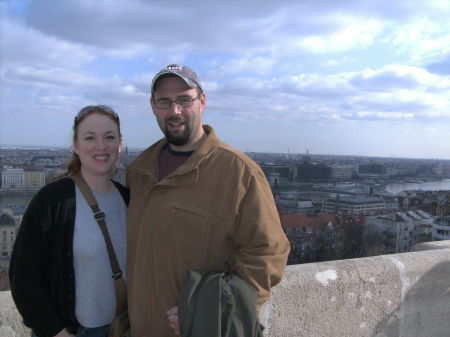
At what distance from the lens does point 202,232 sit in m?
Result: 1.51

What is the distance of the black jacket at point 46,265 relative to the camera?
150 cm

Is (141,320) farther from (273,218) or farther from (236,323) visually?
(273,218)

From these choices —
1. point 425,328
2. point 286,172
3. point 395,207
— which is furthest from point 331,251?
point 286,172

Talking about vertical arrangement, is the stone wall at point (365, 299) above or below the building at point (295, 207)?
above

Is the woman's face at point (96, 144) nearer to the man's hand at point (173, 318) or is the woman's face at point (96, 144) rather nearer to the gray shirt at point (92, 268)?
the gray shirt at point (92, 268)

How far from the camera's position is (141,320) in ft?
5.21

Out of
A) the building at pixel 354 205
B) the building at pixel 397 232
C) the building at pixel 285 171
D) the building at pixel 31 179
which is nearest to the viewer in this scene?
the building at pixel 31 179

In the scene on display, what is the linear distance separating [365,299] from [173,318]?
4.12ft

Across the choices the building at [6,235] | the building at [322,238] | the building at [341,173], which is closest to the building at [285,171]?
the building at [341,173]

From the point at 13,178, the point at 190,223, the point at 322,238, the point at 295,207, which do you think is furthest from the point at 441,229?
the point at 13,178

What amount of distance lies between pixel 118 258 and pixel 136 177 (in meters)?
0.34

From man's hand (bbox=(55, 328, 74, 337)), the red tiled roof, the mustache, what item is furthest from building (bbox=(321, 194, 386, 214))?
man's hand (bbox=(55, 328, 74, 337))

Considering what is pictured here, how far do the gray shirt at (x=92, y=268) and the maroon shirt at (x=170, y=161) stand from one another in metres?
0.30

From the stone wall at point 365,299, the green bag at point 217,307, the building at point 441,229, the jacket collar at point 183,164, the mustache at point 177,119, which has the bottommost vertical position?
the building at point 441,229
